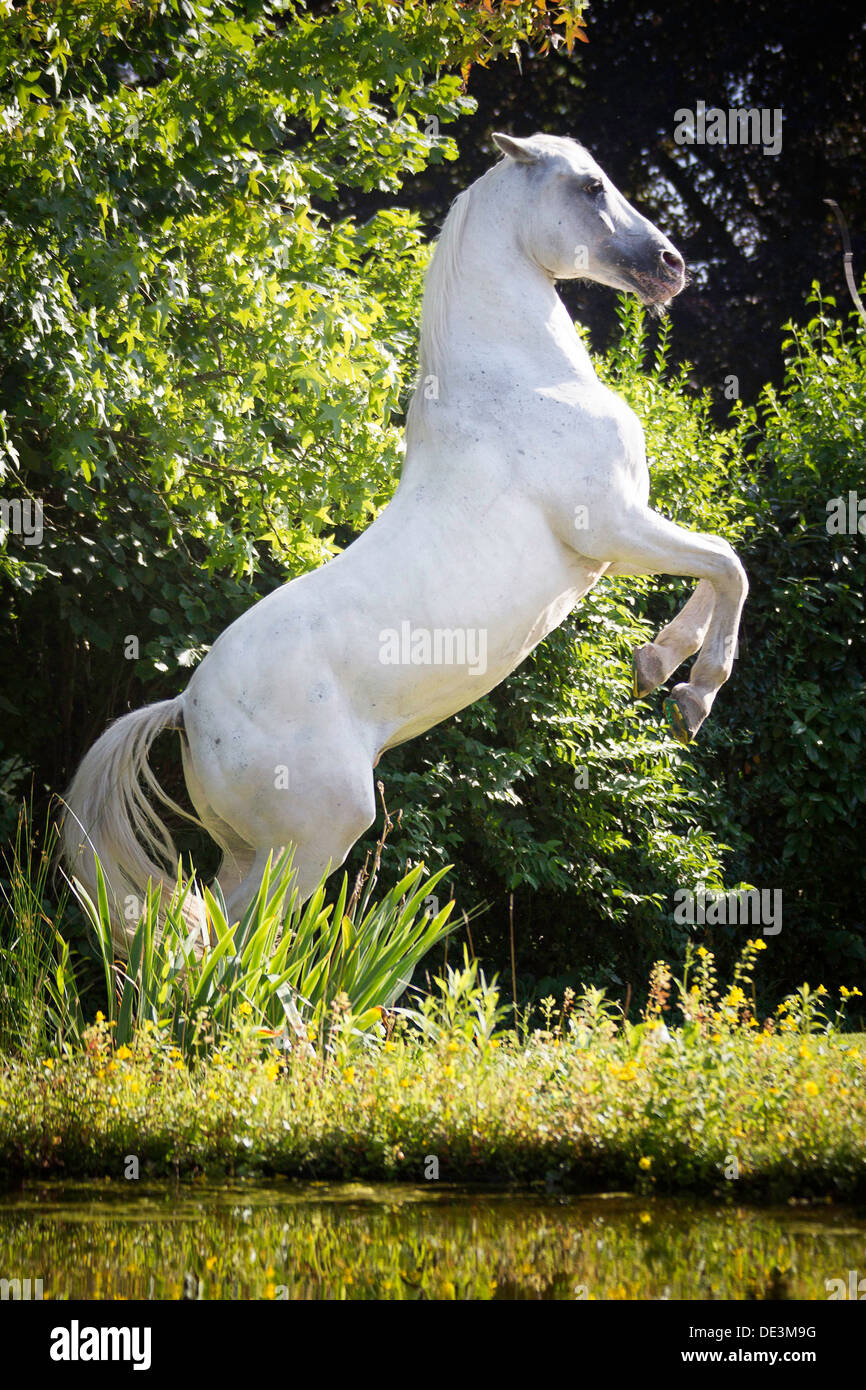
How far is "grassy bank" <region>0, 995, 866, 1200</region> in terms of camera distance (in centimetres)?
313

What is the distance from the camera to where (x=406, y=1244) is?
267 cm

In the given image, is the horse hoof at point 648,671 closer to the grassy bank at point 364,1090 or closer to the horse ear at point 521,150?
the grassy bank at point 364,1090

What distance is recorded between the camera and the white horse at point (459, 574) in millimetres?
4137

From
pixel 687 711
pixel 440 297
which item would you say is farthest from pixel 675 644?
pixel 440 297

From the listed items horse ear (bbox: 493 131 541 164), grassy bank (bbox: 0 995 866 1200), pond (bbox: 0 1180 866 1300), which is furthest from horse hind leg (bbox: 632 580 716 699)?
pond (bbox: 0 1180 866 1300)

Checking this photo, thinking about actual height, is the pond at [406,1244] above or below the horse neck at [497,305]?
below

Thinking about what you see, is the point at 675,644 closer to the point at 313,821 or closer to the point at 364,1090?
the point at 313,821

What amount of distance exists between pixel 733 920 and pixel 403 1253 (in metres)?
5.16

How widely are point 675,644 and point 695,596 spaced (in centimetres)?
19

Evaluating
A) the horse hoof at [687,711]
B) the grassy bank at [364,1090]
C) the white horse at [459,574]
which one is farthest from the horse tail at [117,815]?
the horse hoof at [687,711]

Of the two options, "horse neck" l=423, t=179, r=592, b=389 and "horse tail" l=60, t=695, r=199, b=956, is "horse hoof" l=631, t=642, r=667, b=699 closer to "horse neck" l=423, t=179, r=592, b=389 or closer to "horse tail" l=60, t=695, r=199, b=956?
"horse neck" l=423, t=179, r=592, b=389

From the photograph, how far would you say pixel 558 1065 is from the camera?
3.67 metres

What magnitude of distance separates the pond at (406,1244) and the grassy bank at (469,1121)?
119 mm
